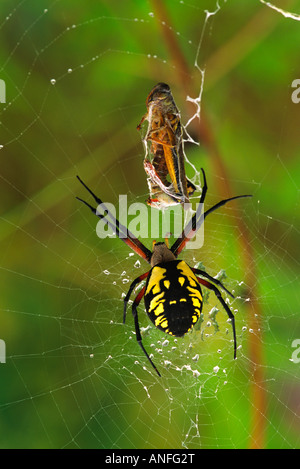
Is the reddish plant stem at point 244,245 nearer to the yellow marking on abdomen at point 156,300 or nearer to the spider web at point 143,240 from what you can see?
the spider web at point 143,240

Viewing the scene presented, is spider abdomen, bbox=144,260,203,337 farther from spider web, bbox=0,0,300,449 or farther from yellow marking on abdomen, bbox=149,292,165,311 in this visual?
spider web, bbox=0,0,300,449

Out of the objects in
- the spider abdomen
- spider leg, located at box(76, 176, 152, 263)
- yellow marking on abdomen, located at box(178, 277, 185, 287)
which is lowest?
the spider abdomen

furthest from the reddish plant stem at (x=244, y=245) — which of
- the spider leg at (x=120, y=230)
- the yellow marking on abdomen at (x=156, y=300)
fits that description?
the yellow marking on abdomen at (x=156, y=300)

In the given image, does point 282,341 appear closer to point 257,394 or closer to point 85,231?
point 257,394

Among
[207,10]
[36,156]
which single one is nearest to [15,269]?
[36,156]

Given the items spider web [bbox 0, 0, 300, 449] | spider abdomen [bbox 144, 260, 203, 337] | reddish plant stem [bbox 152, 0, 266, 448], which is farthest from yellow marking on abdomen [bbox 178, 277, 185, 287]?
reddish plant stem [bbox 152, 0, 266, 448]

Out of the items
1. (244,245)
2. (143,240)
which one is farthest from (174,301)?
(244,245)

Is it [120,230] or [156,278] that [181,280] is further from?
[120,230]
